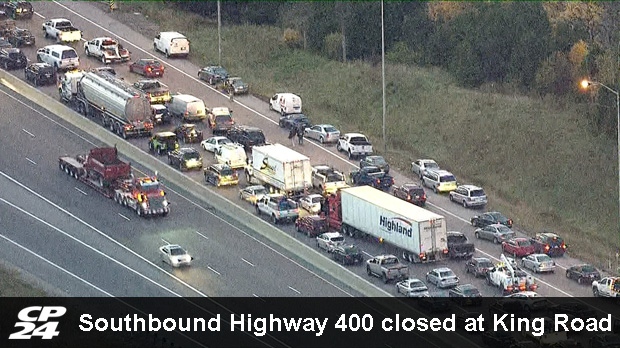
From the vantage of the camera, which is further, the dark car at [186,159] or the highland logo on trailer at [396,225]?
the dark car at [186,159]

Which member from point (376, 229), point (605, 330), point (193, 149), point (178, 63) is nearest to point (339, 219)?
point (376, 229)

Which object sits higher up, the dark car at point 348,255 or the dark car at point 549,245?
the dark car at point 348,255

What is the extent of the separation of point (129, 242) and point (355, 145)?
885 inches

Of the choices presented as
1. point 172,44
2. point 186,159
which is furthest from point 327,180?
point 172,44

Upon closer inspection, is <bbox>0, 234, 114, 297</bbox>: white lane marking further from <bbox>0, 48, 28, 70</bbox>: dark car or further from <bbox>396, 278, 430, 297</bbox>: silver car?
<bbox>0, 48, 28, 70</bbox>: dark car

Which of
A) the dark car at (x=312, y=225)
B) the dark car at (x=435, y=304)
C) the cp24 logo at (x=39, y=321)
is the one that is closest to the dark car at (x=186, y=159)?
the dark car at (x=312, y=225)

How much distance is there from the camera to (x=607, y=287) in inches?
3971

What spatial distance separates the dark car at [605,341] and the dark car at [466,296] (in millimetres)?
8559

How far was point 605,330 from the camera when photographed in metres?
94.8

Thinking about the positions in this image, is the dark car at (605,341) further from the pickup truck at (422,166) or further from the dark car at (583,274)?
the pickup truck at (422,166)

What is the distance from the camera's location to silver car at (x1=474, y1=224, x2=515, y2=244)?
109062 mm

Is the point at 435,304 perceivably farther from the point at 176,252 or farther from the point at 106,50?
the point at 106,50

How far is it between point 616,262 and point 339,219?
1673 centimetres

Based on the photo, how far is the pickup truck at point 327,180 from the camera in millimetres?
116137
